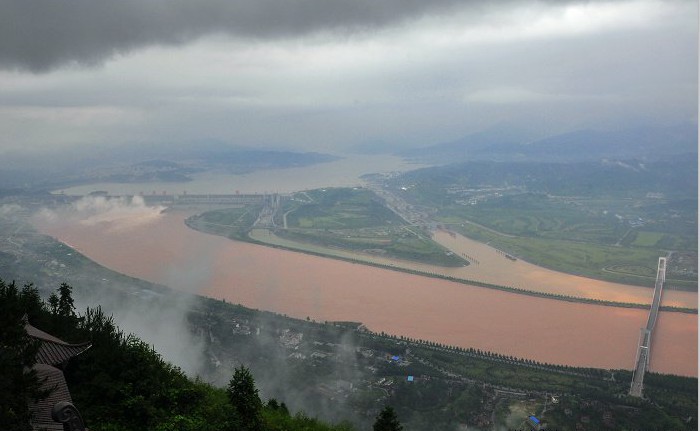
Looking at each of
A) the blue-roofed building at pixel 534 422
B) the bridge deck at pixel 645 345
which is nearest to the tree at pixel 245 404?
the blue-roofed building at pixel 534 422

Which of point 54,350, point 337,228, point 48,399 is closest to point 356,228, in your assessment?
point 337,228

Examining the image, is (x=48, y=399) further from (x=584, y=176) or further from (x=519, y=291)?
(x=584, y=176)

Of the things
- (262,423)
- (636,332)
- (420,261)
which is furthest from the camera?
(420,261)

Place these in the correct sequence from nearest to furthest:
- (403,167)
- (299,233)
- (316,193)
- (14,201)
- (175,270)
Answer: (175,270) → (299,233) → (14,201) → (316,193) → (403,167)

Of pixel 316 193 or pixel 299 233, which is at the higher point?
pixel 316 193

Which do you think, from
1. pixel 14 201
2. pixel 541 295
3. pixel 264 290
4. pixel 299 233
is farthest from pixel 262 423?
pixel 14 201

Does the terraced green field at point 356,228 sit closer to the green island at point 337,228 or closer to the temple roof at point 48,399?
the green island at point 337,228

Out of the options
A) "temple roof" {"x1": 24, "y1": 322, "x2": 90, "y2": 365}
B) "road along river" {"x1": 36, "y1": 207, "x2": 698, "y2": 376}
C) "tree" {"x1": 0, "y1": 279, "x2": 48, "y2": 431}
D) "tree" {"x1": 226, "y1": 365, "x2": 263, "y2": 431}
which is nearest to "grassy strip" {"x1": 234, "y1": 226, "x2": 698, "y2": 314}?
"road along river" {"x1": 36, "y1": 207, "x2": 698, "y2": 376}

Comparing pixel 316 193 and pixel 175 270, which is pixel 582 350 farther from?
pixel 316 193
